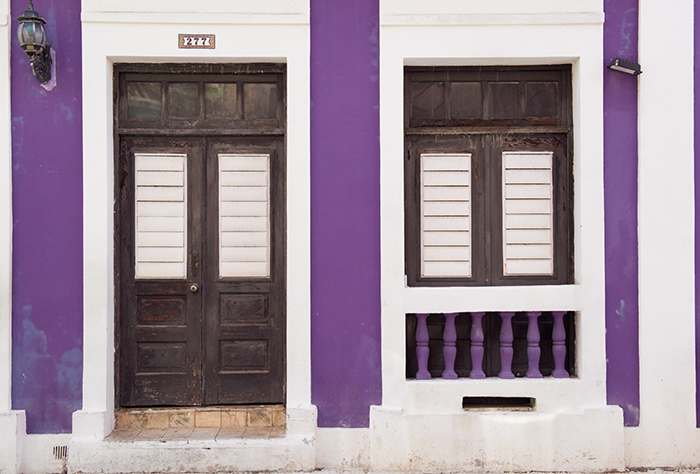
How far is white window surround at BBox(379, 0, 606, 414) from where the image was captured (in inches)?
165

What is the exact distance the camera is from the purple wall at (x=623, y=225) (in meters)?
4.23

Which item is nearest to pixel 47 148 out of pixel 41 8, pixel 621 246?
pixel 41 8

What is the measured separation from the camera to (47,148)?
417 centimetres

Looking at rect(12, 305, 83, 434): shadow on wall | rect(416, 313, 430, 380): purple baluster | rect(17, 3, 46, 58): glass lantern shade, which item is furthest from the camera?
rect(416, 313, 430, 380): purple baluster

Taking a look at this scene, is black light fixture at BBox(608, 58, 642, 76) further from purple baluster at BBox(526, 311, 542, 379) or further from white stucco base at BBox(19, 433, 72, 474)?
white stucco base at BBox(19, 433, 72, 474)

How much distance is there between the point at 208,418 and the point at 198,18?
344 cm

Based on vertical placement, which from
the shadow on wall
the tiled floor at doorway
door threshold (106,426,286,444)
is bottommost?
door threshold (106,426,286,444)

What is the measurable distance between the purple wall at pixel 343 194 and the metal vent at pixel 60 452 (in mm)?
2111

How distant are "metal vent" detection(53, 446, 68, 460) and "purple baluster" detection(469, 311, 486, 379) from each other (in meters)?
3.48

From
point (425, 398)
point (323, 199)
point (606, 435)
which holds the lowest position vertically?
point (606, 435)

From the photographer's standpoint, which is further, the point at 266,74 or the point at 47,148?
the point at 266,74

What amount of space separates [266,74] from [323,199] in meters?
1.27

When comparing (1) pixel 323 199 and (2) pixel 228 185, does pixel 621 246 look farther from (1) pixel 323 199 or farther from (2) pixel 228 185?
(2) pixel 228 185

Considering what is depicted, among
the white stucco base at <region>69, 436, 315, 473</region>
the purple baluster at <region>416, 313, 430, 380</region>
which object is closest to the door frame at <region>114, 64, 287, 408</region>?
the white stucco base at <region>69, 436, 315, 473</region>
